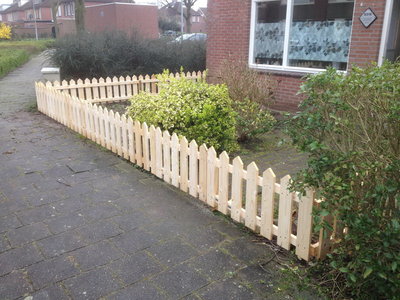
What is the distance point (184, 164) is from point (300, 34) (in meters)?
5.79

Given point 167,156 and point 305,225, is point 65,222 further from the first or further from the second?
point 305,225

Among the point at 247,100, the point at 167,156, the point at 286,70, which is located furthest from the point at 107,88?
the point at 167,156

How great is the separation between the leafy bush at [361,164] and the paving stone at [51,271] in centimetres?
202

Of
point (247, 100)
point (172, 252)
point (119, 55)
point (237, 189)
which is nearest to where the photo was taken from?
point (172, 252)

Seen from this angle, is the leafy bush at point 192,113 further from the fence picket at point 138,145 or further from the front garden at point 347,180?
the front garden at point 347,180

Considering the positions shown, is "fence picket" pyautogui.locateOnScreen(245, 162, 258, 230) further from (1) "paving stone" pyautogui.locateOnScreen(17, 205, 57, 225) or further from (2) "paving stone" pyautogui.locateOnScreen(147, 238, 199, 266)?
(1) "paving stone" pyautogui.locateOnScreen(17, 205, 57, 225)

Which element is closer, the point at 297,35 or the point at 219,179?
the point at 219,179

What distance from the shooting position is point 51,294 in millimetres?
2908

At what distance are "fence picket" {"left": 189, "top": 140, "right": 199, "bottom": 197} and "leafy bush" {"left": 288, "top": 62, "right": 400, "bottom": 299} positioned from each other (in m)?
1.66

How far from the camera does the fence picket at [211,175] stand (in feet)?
13.6

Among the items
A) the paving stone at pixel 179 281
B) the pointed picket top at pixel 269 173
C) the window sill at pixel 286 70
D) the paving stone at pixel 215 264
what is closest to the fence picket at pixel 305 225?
the pointed picket top at pixel 269 173

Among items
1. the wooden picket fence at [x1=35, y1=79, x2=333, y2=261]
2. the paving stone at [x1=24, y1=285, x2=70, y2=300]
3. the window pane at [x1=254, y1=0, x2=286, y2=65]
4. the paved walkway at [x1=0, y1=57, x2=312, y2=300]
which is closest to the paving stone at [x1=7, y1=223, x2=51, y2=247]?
the paved walkway at [x1=0, y1=57, x2=312, y2=300]

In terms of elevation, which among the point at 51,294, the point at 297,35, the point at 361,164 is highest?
the point at 297,35

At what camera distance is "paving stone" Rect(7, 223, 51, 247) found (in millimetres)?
3648
